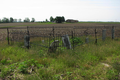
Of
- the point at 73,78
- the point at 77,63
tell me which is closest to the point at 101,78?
the point at 73,78

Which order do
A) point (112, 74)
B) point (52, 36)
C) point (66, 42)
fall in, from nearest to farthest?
point (112, 74) → point (66, 42) → point (52, 36)

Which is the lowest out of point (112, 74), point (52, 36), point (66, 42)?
point (112, 74)

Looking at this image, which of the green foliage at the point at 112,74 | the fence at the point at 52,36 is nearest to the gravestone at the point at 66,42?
the fence at the point at 52,36

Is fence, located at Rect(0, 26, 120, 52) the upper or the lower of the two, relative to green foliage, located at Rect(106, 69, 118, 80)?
upper

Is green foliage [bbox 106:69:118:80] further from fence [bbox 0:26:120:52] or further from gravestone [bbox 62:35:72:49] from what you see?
gravestone [bbox 62:35:72:49]

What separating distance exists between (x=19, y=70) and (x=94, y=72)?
292 cm

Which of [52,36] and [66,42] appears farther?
[52,36]

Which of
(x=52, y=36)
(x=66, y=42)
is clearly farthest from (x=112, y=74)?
(x=52, y=36)

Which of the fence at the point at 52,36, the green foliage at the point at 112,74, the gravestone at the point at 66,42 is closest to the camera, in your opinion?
the green foliage at the point at 112,74

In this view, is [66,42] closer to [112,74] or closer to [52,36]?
[112,74]

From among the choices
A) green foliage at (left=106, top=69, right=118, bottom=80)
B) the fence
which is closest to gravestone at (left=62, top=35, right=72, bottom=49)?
the fence

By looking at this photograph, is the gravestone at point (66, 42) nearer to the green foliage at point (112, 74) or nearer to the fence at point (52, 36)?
the fence at point (52, 36)

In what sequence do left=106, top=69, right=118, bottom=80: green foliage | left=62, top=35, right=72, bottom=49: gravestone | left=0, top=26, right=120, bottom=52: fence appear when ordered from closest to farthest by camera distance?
left=106, top=69, right=118, bottom=80: green foliage → left=62, top=35, right=72, bottom=49: gravestone → left=0, top=26, right=120, bottom=52: fence

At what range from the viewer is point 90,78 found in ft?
11.2
